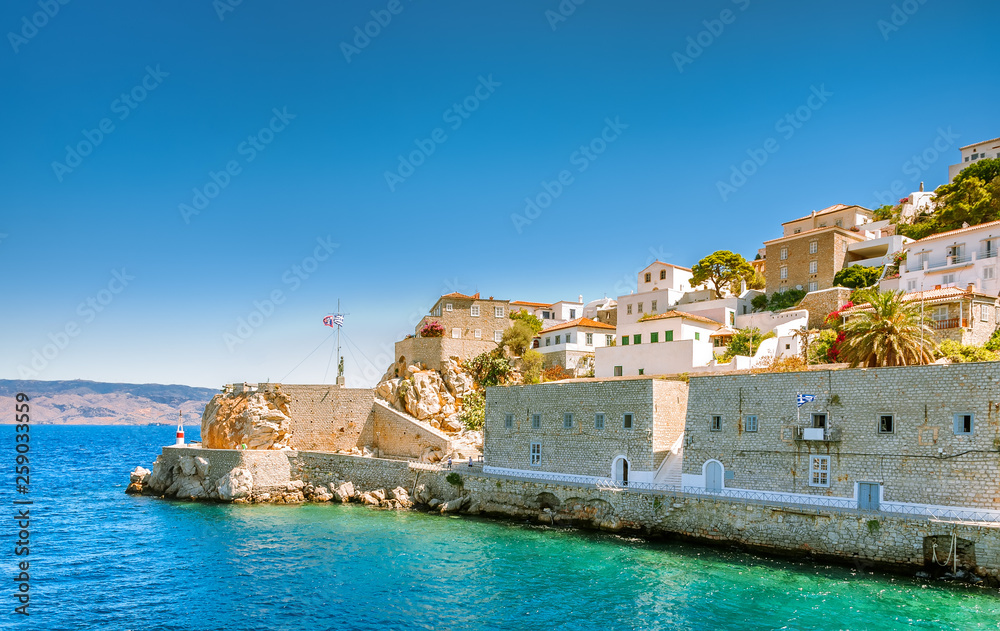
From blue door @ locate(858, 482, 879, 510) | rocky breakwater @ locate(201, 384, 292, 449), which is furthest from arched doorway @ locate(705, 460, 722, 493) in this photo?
rocky breakwater @ locate(201, 384, 292, 449)

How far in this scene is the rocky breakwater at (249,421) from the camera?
4169 centimetres

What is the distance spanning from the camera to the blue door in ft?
72.0

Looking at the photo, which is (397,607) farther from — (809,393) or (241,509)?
(241,509)

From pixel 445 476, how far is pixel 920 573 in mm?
21609

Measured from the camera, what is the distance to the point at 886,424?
72.0 feet

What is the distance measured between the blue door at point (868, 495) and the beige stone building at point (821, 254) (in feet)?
92.7

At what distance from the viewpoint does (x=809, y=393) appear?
23828 mm

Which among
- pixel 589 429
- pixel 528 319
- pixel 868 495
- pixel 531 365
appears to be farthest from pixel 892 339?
pixel 528 319

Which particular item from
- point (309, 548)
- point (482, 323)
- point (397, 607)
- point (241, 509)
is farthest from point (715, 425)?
point (482, 323)

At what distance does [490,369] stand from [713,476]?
24318mm

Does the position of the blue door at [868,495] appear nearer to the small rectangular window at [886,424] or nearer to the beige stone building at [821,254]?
the small rectangular window at [886,424]

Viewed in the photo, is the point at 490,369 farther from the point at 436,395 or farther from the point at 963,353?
the point at 963,353

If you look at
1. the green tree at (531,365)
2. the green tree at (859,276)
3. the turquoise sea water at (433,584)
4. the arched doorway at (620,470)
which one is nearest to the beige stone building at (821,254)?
the green tree at (859,276)

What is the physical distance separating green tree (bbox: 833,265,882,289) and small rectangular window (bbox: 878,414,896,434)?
24852mm
